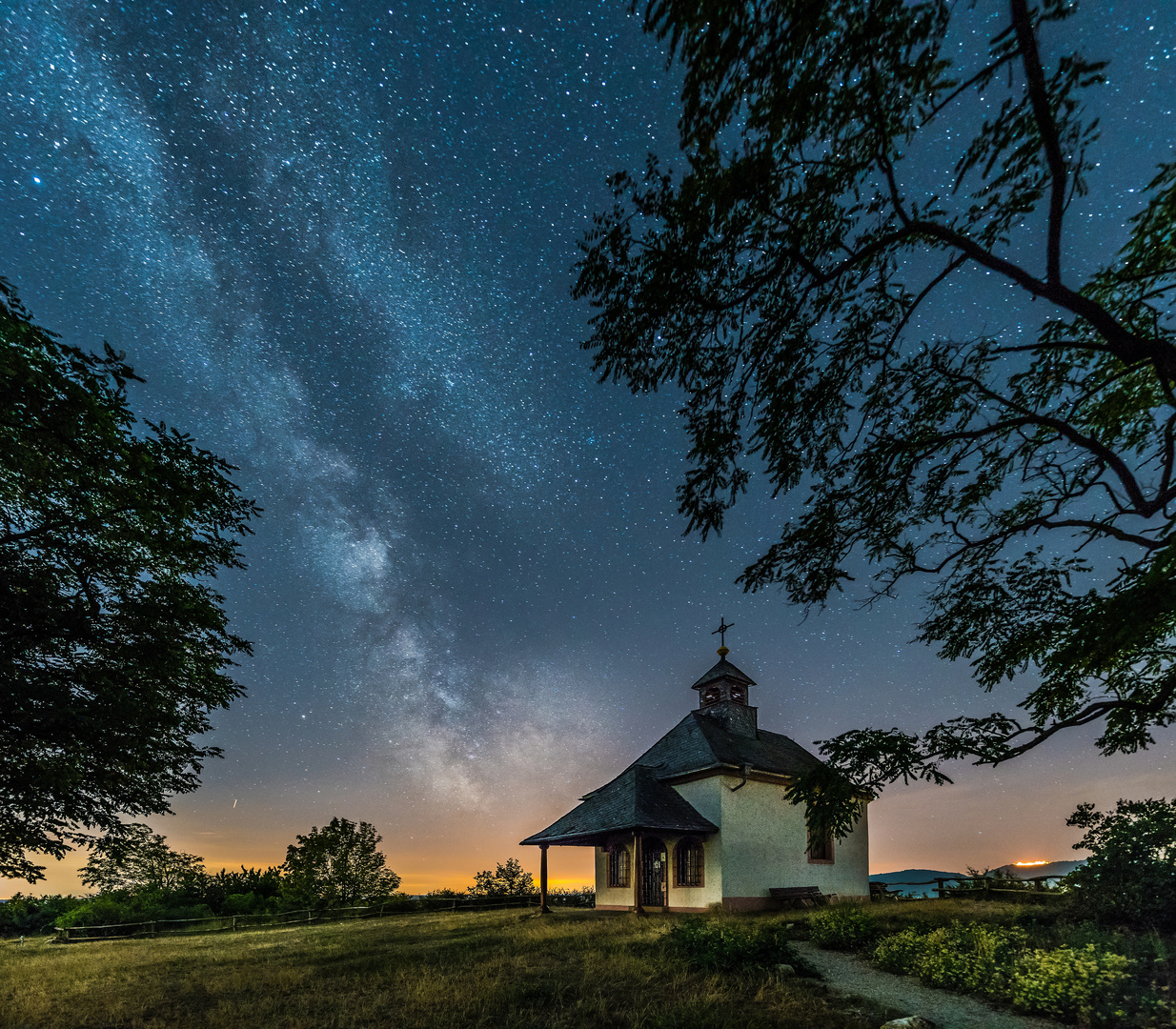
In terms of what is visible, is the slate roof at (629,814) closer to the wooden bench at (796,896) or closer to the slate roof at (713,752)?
→ the slate roof at (713,752)

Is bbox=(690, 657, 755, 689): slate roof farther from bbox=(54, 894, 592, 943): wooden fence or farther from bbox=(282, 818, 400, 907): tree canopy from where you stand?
bbox=(282, 818, 400, 907): tree canopy

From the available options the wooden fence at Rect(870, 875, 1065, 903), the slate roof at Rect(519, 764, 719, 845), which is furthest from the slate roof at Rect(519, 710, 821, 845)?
the wooden fence at Rect(870, 875, 1065, 903)

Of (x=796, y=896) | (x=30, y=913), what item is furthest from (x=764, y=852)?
(x=30, y=913)

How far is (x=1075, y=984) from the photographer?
743 cm

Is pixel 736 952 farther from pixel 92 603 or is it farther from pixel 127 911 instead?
pixel 127 911

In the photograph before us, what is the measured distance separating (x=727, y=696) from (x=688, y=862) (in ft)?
24.3

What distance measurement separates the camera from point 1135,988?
7039 mm

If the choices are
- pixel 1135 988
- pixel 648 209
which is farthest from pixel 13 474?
pixel 1135 988

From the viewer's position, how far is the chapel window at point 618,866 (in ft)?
73.2

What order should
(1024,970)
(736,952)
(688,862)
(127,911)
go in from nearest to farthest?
(1024,970) < (736,952) < (688,862) < (127,911)

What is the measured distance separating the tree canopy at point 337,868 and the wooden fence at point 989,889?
25774 millimetres

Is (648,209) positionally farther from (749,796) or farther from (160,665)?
(749,796)

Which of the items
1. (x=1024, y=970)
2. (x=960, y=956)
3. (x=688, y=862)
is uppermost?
(x=1024, y=970)

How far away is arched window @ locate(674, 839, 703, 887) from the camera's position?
20531 millimetres
